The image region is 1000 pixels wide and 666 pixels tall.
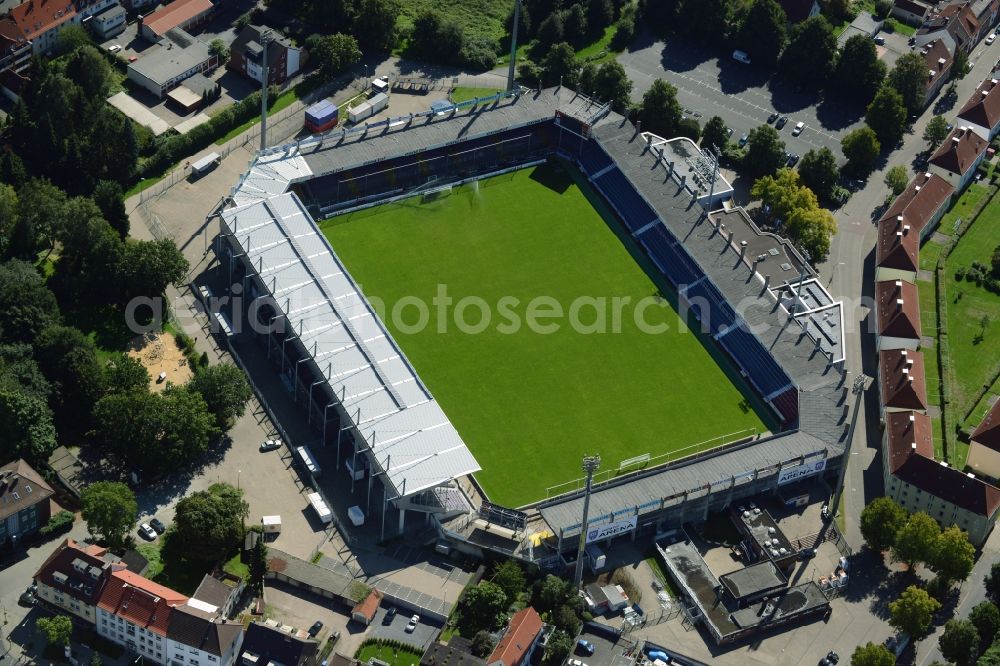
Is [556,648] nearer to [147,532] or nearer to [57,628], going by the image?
[147,532]

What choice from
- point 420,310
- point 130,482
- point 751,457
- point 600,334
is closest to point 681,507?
point 751,457

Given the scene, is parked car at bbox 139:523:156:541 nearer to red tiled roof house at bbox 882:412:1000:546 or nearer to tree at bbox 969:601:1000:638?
red tiled roof house at bbox 882:412:1000:546

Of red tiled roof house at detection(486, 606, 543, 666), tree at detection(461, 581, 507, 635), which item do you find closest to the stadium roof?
tree at detection(461, 581, 507, 635)

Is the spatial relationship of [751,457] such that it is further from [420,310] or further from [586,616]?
[420,310]

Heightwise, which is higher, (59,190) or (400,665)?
(59,190)

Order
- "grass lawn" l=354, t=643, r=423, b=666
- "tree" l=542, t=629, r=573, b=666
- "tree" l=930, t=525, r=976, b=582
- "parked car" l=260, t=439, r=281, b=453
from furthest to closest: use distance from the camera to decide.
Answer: "parked car" l=260, t=439, r=281, b=453 → "tree" l=930, t=525, r=976, b=582 → "tree" l=542, t=629, r=573, b=666 → "grass lawn" l=354, t=643, r=423, b=666

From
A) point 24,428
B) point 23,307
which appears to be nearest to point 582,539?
point 24,428
